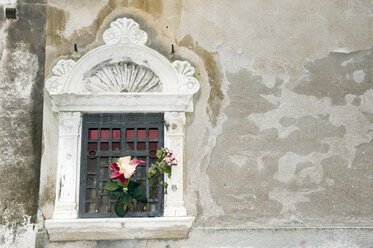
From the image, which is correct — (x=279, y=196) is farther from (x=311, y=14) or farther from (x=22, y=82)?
(x=22, y=82)

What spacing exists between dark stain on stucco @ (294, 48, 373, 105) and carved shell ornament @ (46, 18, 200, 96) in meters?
1.42

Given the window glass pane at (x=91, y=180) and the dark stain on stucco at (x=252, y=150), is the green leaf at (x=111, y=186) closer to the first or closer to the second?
the window glass pane at (x=91, y=180)

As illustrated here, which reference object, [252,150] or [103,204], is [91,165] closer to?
[103,204]

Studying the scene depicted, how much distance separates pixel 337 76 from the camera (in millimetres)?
6891

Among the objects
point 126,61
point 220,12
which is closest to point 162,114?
point 126,61

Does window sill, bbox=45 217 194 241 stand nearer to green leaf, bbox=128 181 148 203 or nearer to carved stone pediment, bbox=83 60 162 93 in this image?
green leaf, bbox=128 181 148 203

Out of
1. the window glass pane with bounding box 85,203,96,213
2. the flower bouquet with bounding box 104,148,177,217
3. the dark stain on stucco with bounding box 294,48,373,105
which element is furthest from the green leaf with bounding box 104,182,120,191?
the dark stain on stucco with bounding box 294,48,373,105

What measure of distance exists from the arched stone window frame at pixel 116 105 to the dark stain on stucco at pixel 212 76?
8.5 inches

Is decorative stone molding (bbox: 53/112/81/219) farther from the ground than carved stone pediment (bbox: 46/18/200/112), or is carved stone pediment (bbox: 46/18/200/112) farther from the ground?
carved stone pediment (bbox: 46/18/200/112)

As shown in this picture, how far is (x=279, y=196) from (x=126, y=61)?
249cm

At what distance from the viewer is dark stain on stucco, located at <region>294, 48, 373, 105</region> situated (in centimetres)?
683

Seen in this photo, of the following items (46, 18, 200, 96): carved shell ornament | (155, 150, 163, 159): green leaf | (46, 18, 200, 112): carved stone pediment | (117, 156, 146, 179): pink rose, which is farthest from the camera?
(46, 18, 200, 96): carved shell ornament

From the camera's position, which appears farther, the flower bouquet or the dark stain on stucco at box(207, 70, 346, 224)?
the dark stain on stucco at box(207, 70, 346, 224)

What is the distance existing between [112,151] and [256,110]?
71.0 inches
